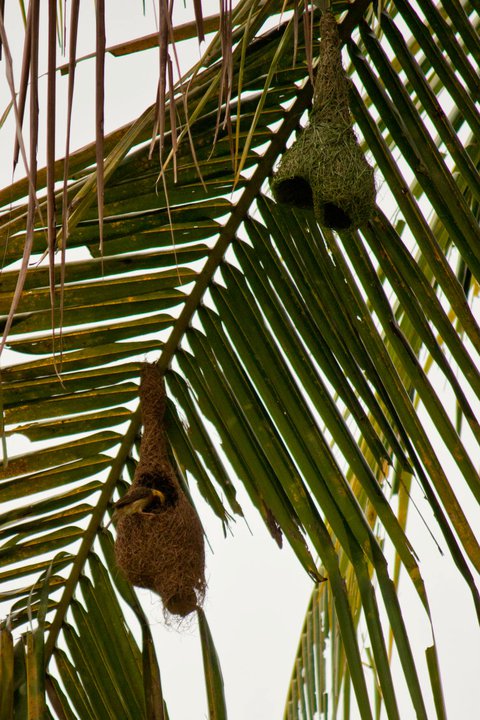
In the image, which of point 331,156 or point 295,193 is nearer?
point 331,156

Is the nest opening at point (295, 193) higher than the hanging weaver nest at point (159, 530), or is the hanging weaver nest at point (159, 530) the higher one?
the nest opening at point (295, 193)

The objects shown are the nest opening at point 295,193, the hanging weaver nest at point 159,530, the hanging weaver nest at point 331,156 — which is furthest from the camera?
the hanging weaver nest at point 159,530

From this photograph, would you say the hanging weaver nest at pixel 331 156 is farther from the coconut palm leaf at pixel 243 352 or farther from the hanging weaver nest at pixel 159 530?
the hanging weaver nest at pixel 159 530

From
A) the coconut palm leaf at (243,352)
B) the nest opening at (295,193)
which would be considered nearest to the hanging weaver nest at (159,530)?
the coconut palm leaf at (243,352)

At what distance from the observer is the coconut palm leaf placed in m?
1.62

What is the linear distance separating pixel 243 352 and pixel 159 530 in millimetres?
372

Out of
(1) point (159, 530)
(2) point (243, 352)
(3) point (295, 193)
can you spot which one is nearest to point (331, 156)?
(3) point (295, 193)

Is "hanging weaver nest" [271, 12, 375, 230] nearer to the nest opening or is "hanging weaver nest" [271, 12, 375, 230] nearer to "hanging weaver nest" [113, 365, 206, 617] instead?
the nest opening

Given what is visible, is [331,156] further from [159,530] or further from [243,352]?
[159,530]

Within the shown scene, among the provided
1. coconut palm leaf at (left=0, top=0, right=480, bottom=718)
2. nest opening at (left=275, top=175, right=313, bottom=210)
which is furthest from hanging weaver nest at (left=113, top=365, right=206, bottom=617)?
nest opening at (left=275, top=175, right=313, bottom=210)

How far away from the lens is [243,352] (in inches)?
72.2

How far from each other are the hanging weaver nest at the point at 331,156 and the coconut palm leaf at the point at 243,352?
0.10 m

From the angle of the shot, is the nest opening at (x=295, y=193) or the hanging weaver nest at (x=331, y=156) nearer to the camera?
the hanging weaver nest at (x=331, y=156)

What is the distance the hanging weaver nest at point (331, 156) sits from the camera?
1.49 meters
